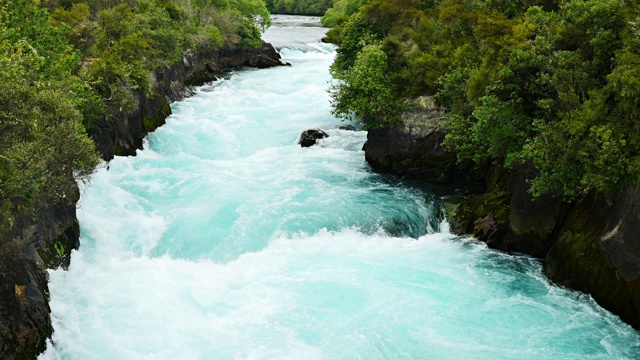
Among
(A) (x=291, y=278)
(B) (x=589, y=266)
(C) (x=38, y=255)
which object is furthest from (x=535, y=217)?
(C) (x=38, y=255)

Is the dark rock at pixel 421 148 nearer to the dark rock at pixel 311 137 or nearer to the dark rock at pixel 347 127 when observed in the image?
the dark rock at pixel 311 137

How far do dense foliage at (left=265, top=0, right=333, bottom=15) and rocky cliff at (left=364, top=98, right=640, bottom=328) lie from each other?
106 meters

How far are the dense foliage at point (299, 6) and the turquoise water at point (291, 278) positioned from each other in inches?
4128

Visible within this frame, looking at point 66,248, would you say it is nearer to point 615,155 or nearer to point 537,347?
point 537,347

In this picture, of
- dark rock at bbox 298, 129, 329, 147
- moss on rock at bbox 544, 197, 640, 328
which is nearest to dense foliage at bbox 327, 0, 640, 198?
moss on rock at bbox 544, 197, 640, 328

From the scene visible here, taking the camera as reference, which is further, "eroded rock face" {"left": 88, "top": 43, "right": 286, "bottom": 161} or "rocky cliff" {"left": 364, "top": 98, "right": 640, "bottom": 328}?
"eroded rock face" {"left": 88, "top": 43, "right": 286, "bottom": 161}

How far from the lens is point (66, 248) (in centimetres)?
1888

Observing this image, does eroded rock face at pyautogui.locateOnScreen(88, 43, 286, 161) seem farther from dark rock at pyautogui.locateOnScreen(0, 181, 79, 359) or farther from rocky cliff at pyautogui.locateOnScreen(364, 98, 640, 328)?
rocky cliff at pyautogui.locateOnScreen(364, 98, 640, 328)

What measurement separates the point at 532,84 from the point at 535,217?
470 cm

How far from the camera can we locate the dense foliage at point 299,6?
419ft

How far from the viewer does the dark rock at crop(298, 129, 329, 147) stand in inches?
1264

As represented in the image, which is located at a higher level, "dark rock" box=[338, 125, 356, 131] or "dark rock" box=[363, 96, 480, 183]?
"dark rock" box=[363, 96, 480, 183]

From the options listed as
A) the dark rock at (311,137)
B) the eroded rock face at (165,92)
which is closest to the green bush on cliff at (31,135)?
the eroded rock face at (165,92)

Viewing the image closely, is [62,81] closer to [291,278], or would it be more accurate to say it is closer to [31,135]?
[31,135]
